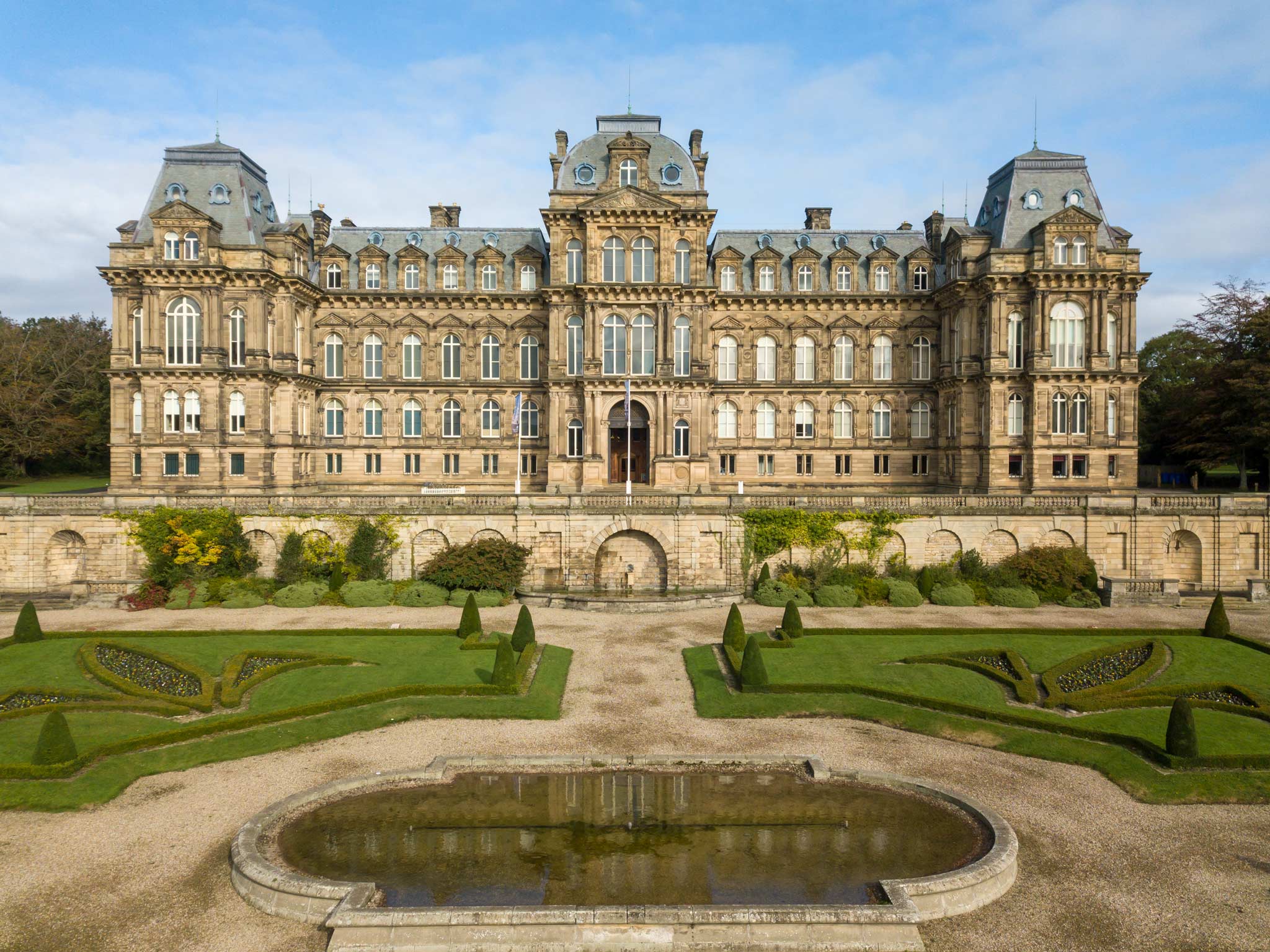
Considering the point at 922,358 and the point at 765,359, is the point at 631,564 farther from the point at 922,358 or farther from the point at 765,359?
the point at 922,358

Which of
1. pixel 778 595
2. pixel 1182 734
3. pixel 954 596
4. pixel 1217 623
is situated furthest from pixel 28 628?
pixel 1217 623

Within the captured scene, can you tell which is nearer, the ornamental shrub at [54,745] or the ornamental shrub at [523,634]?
the ornamental shrub at [54,745]

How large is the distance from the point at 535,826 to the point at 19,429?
7956 cm

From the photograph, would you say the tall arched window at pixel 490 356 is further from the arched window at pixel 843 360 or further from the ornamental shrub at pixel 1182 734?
the ornamental shrub at pixel 1182 734

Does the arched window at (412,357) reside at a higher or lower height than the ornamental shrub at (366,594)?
higher

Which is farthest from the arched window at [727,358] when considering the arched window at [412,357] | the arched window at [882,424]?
the arched window at [412,357]

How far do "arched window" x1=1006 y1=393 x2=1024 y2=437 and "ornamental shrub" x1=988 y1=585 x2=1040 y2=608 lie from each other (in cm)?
1860

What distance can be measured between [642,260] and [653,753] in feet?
140

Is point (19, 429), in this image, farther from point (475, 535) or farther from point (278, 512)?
point (475, 535)

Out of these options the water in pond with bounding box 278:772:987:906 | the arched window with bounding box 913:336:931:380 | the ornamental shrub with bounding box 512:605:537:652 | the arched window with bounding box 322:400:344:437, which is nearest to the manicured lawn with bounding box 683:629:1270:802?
the water in pond with bounding box 278:772:987:906

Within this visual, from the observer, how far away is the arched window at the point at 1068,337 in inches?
2152

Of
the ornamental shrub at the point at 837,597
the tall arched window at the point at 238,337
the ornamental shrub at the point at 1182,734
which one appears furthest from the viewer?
the tall arched window at the point at 238,337

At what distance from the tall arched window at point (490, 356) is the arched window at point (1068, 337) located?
41.8 m

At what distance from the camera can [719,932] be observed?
13.5 metres
